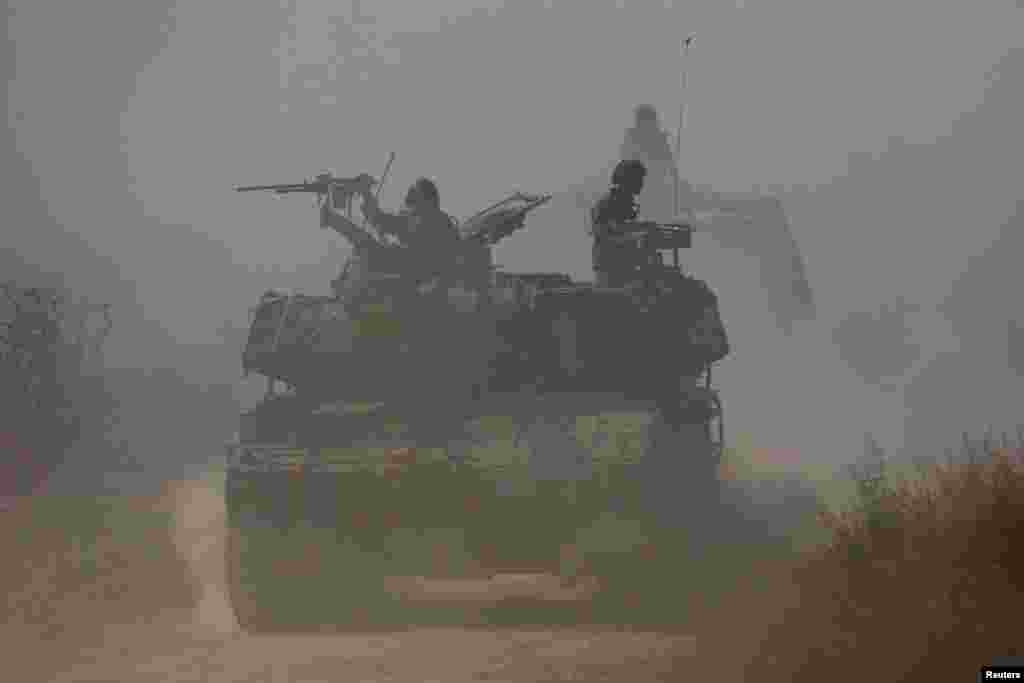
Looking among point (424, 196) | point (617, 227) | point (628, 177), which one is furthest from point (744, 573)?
point (424, 196)

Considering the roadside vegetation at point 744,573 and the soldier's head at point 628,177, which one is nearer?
the roadside vegetation at point 744,573

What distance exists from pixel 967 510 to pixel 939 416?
18254 mm

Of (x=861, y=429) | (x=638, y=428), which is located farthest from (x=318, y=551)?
(x=861, y=429)

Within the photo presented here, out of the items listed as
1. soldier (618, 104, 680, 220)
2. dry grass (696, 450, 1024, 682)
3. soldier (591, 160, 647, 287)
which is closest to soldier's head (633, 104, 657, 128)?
soldier (618, 104, 680, 220)

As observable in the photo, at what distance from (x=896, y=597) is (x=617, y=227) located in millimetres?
6203

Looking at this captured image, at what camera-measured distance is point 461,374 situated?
32.8 feet

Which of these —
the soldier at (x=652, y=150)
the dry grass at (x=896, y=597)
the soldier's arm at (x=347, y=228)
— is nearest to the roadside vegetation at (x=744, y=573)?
the dry grass at (x=896, y=597)

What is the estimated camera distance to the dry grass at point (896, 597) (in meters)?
5.24

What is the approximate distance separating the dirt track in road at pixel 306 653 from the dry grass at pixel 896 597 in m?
0.58

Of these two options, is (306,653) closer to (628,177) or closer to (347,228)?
(347,228)

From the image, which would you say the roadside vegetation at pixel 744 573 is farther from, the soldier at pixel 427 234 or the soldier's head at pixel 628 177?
the soldier's head at pixel 628 177

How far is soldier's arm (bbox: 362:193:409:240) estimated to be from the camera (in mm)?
11305

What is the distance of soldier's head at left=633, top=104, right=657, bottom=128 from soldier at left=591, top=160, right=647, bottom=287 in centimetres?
2125

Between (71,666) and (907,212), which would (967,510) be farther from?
(907,212)
